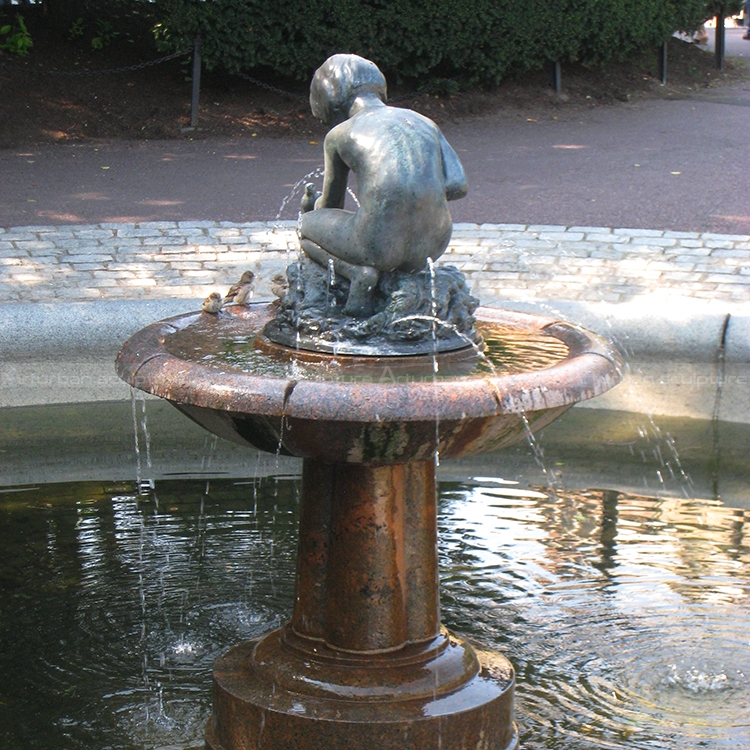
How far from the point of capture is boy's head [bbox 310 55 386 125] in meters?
3.51

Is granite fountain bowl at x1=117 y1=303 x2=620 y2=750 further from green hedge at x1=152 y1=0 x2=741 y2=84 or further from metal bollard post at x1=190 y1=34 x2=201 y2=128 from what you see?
green hedge at x1=152 y1=0 x2=741 y2=84

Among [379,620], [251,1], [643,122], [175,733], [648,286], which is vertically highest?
[251,1]

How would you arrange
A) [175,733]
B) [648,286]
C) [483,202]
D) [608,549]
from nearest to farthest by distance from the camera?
[175,733], [608,549], [648,286], [483,202]

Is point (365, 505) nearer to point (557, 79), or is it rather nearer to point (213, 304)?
point (213, 304)

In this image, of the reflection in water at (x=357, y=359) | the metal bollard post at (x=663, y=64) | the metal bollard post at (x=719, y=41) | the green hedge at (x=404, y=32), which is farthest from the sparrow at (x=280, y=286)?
the metal bollard post at (x=719, y=41)

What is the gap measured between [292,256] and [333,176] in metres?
4.84

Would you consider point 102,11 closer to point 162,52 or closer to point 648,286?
point 162,52

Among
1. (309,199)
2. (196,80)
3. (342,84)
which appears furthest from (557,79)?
(342,84)

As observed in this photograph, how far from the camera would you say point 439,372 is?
318cm

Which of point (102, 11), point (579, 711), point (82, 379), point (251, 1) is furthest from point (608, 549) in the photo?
point (102, 11)

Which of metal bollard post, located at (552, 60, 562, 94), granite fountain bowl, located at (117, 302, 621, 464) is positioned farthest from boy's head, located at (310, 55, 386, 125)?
metal bollard post, located at (552, 60, 562, 94)

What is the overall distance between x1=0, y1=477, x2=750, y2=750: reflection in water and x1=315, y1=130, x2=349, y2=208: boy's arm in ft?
5.15

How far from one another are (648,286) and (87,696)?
4909 mm

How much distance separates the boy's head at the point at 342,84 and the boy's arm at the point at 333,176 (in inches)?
3.5
